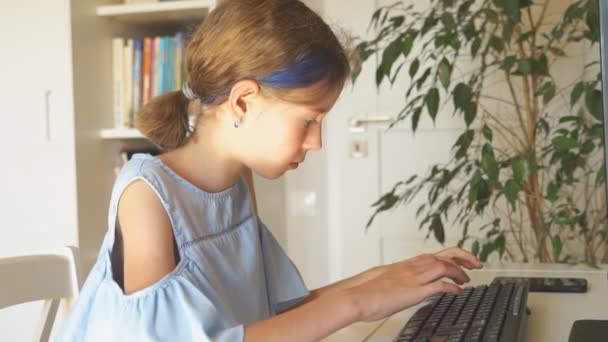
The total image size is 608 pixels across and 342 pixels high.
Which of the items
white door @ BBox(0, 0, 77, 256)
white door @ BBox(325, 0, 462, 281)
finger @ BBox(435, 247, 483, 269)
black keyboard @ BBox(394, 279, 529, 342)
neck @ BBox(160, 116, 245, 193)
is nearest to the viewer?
black keyboard @ BBox(394, 279, 529, 342)

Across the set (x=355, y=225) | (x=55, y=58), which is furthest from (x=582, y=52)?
(x=55, y=58)

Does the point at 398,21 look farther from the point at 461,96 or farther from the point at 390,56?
the point at 461,96

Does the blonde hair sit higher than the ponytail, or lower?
higher

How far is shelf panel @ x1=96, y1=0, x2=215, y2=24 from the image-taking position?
1985 millimetres

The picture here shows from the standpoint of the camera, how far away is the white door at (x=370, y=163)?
235cm

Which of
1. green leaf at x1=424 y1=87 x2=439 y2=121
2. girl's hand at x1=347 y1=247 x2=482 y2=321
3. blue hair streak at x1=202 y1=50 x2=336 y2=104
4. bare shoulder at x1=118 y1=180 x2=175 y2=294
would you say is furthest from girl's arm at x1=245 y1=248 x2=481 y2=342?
green leaf at x1=424 y1=87 x2=439 y2=121

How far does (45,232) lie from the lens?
6.49 feet

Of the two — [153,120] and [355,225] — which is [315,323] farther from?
[355,225]

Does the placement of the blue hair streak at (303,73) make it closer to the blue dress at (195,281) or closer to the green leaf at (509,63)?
the blue dress at (195,281)

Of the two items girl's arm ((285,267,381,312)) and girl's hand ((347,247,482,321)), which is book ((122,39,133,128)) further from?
girl's hand ((347,247,482,321))

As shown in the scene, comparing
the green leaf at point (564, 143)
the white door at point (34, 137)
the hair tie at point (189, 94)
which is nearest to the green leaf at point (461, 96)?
the green leaf at point (564, 143)

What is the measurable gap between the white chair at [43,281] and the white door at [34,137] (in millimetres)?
915

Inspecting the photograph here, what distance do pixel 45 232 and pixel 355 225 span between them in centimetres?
95

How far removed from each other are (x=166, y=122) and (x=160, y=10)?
41.6 inches
